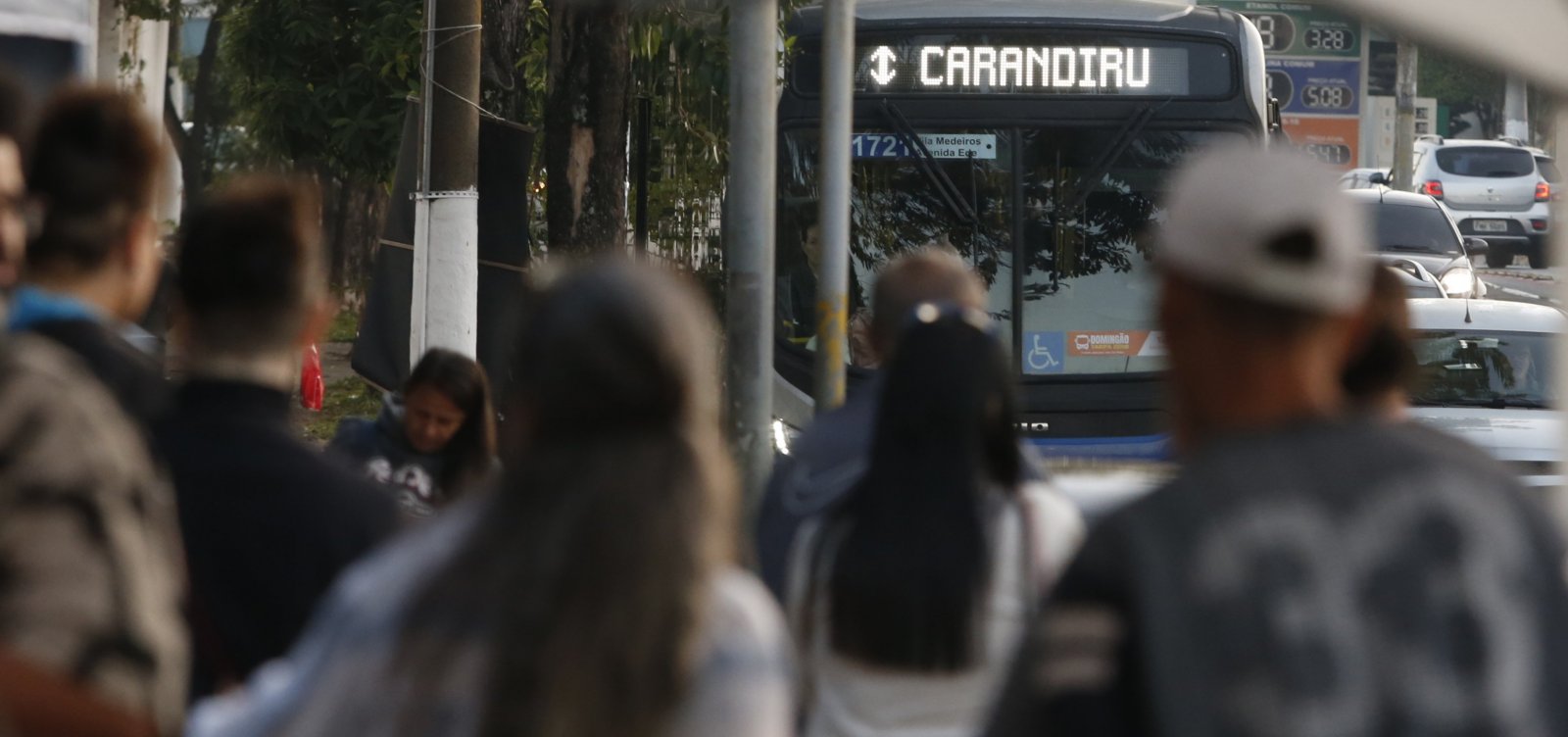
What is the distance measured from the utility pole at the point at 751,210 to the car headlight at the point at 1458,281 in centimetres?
1320

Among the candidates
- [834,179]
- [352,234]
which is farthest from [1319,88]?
[834,179]

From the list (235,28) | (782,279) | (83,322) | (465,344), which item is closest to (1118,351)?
(782,279)

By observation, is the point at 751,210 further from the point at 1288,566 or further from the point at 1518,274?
the point at 1518,274

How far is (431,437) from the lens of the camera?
15.9 ft

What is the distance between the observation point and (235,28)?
49.4 ft

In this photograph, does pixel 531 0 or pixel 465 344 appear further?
pixel 531 0

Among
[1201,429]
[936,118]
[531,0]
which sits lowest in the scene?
[1201,429]

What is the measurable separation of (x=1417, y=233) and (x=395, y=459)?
1729cm

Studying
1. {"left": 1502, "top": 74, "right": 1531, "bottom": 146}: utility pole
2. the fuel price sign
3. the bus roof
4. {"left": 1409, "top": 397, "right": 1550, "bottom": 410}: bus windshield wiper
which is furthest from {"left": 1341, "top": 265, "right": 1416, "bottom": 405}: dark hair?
{"left": 1502, "top": 74, "right": 1531, "bottom": 146}: utility pole

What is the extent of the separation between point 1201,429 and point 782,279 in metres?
7.36

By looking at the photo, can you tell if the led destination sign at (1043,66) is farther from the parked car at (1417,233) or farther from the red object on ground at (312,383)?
the parked car at (1417,233)

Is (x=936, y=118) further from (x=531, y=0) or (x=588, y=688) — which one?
(x=588, y=688)

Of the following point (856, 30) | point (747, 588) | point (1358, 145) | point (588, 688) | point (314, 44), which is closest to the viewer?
point (588, 688)

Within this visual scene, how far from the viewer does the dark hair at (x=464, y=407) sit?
4828mm
